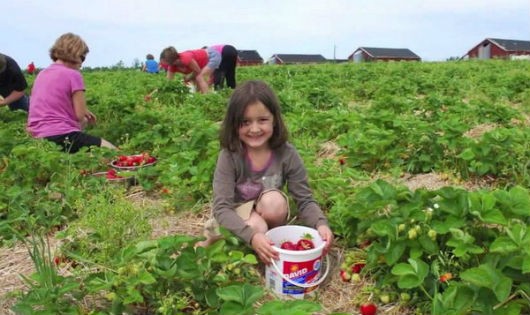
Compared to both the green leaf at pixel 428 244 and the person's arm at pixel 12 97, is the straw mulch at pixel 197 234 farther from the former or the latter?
the person's arm at pixel 12 97

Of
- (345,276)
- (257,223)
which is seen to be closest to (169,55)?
(257,223)

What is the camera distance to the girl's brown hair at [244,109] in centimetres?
267

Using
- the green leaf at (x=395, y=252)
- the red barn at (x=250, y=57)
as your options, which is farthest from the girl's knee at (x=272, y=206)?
the red barn at (x=250, y=57)

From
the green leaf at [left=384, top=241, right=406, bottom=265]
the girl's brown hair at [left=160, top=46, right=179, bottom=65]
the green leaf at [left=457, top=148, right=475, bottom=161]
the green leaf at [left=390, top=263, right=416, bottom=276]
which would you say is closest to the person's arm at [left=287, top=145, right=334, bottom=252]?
the green leaf at [left=384, top=241, right=406, bottom=265]

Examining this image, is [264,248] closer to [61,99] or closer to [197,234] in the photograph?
[197,234]

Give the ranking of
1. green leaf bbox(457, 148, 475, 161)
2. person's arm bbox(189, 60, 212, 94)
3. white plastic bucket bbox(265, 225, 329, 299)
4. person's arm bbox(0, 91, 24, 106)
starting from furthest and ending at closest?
person's arm bbox(189, 60, 212, 94), person's arm bbox(0, 91, 24, 106), green leaf bbox(457, 148, 475, 161), white plastic bucket bbox(265, 225, 329, 299)

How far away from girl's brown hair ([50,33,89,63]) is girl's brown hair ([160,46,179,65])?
3.25 meters

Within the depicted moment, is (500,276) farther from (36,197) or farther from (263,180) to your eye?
(36,197)

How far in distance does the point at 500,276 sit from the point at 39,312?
172 cm

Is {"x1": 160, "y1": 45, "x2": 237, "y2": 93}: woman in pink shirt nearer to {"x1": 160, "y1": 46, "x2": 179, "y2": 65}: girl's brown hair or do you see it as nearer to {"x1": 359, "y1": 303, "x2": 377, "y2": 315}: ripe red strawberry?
{"x1": 160, "y1": 46, "x2": 179, "y2": 65}: girl's brown hair

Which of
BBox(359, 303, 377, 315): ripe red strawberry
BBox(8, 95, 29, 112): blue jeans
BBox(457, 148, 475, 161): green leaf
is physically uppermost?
BBox(8, 95, 29, 112): blue jeans

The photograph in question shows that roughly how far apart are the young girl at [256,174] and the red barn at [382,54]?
54851 mm

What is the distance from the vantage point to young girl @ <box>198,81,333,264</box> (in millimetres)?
2676

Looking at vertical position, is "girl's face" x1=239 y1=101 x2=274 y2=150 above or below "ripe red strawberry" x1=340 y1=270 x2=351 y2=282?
Result: above
